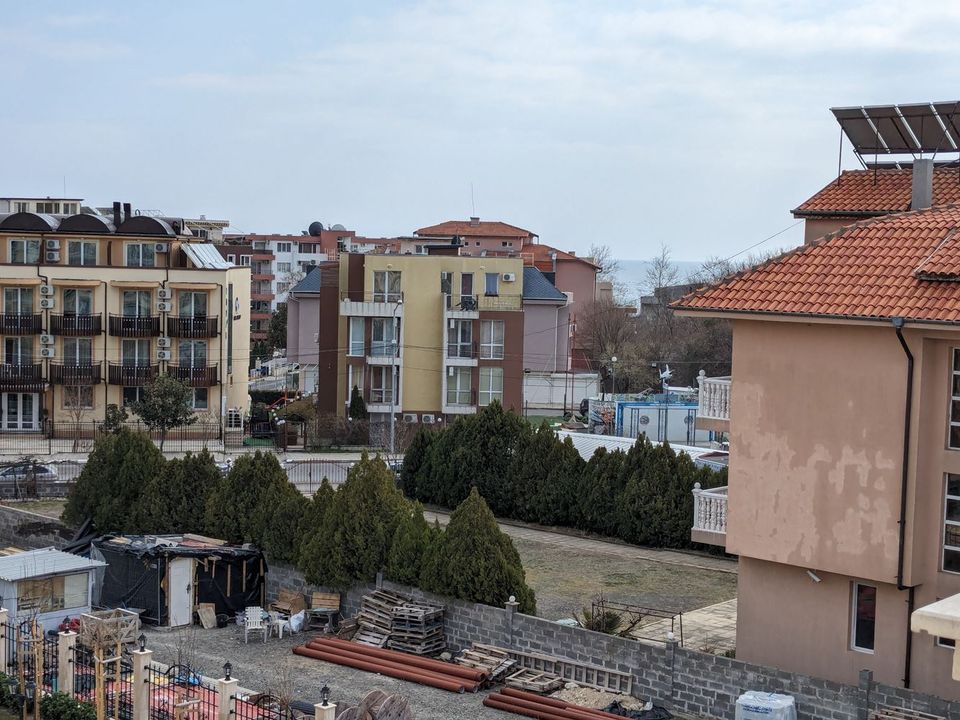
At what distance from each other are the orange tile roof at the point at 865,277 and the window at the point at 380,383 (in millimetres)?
33788

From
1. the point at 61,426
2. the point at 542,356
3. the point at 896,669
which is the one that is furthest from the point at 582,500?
the point at 542,356

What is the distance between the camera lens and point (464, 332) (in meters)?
56.0

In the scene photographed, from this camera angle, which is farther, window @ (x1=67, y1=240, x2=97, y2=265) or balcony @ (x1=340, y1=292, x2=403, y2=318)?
window @ (x1=67, y1=240, x2=97, y2=265)

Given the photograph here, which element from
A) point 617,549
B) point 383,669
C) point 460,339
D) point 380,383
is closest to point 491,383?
point 460,339

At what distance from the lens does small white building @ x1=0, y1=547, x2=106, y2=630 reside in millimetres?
24922

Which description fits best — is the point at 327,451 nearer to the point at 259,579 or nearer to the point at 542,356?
the point at 542,356

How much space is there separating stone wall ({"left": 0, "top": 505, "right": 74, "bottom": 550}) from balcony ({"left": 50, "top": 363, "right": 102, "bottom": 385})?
A: 21629 millimetres

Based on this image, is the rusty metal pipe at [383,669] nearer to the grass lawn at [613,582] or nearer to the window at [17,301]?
the grass lawn at [613,582]

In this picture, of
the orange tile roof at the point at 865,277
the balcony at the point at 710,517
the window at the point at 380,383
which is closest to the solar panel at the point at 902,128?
the orange tile roof at the point at 865,277

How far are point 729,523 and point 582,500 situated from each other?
13787 millimetres

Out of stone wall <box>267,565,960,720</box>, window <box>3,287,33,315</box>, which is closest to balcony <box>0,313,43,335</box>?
window <box>3,287,33,315</box>

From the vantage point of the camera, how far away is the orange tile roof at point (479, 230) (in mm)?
98375

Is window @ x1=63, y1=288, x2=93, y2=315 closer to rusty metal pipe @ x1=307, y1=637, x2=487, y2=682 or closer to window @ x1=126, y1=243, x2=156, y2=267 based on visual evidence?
window @ x1=126, y1=243, x2=156, y2=267

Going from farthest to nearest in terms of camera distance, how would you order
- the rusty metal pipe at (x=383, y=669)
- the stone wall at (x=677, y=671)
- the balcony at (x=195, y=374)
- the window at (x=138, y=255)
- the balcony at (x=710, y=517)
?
the window at (x=138, y=255), the balcony at (x=195, y=374), the balcony at (x=710, y=517), the rusty metal pipe at (x=383, y=669), the stone wall at (x=677, y=671)
